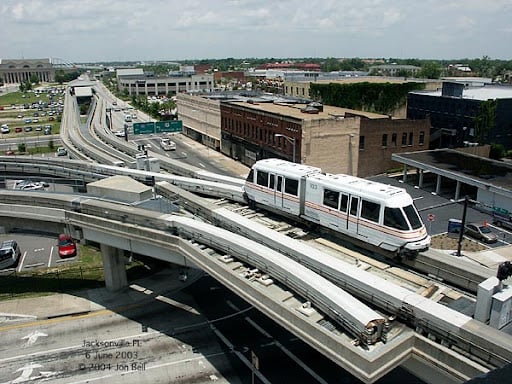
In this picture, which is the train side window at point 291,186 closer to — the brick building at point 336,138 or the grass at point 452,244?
the grass at point 452,244

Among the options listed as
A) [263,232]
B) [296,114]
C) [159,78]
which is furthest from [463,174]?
[159,78]

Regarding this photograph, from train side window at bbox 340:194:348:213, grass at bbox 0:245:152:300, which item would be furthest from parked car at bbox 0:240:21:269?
train side window at bbox 340:194:348:213

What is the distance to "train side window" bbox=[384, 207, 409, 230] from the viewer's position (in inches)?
733

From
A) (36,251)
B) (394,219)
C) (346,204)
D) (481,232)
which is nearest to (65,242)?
(36,251)

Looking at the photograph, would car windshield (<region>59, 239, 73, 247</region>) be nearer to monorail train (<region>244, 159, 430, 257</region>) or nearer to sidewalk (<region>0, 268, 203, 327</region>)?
sidewalk (<region>0, 268, 203, 327</region>)

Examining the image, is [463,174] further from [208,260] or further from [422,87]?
[422,87]

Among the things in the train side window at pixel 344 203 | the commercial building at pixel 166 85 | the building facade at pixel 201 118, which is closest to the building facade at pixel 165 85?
the commercial building at pixel 166 85

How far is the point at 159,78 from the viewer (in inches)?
7594

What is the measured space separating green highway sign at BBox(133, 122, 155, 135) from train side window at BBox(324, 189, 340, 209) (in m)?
62.6

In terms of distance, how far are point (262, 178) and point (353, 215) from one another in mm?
6415

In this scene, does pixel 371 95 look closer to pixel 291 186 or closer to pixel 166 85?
pixel 291 186

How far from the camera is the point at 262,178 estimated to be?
2502cm

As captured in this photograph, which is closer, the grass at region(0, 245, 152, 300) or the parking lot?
the grass at region(0, 245, 152, 300)

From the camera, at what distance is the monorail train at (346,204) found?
18.8m
